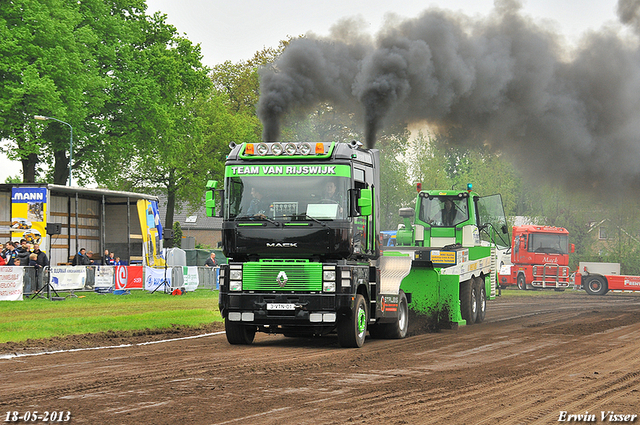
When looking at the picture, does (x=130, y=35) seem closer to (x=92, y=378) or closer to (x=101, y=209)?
(x=101, y=209)

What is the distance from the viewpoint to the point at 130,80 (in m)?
38.7

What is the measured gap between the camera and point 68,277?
83.5 ft

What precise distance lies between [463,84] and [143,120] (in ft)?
76.0

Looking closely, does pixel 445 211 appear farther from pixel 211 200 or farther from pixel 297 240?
pixel 211 200

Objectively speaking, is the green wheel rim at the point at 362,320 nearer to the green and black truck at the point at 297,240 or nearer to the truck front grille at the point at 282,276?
the green and black truck at the point at 297,240

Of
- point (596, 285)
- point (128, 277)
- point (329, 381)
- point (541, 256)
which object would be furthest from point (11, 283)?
point (596, 285)

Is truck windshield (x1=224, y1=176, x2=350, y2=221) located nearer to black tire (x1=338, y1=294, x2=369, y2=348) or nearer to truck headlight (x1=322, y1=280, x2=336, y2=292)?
truck headlight (x1=322, y1=280, x2=336, y2=292)

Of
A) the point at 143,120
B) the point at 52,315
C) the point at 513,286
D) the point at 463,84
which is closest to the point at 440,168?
the point at 513,286

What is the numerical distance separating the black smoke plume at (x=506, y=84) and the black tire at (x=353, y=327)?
249 inches

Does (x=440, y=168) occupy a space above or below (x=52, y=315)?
above

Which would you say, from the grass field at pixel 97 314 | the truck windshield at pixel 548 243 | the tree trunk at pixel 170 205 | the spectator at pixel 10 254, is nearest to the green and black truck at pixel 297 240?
the grass field at pixel 97 314

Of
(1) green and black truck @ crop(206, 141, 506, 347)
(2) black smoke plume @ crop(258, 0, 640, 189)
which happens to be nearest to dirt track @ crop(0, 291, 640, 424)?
(1) green and black truck @ crop(206, 141, 506, 347)

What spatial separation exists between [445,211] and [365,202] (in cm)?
946

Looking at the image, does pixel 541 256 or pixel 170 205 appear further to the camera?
pixel 170 205
